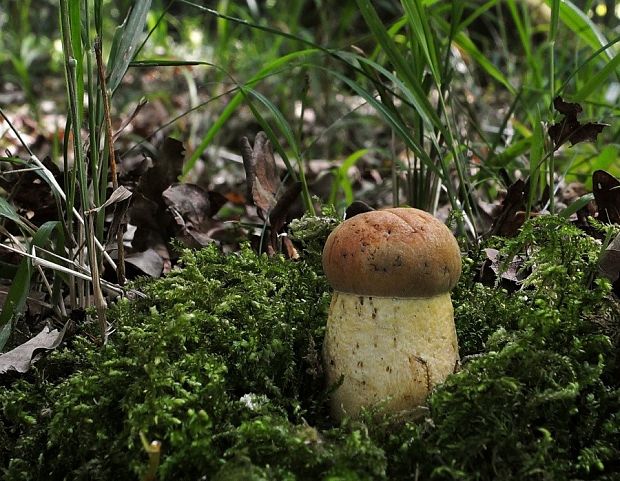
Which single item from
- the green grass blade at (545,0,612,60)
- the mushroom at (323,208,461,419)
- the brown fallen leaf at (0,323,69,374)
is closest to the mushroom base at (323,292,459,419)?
the mushroom at (323,208,461,419)

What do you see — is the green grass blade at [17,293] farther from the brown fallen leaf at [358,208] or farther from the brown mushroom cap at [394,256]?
the brown fallen leaf at [358,208]

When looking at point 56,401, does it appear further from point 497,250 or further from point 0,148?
point 0,148

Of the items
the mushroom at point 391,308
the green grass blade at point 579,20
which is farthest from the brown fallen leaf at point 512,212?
the mushroom at point 391,308

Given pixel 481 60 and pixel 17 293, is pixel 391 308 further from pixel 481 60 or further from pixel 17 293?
pixel 481 60

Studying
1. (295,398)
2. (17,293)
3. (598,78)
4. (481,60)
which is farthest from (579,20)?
(17,293)

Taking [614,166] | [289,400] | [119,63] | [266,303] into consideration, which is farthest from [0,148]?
[614,166]
